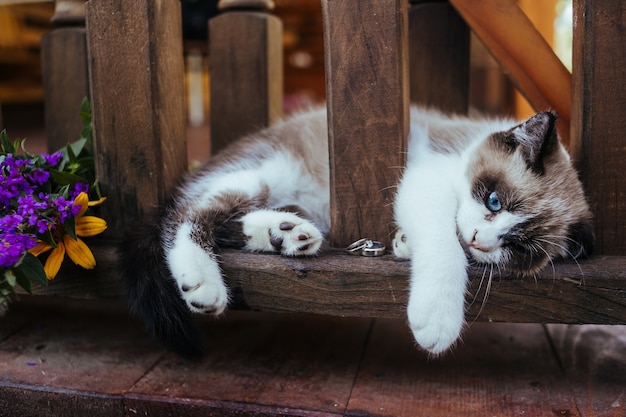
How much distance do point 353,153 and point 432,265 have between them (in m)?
0.35

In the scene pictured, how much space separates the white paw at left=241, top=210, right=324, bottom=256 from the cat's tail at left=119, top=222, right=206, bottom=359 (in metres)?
0.24

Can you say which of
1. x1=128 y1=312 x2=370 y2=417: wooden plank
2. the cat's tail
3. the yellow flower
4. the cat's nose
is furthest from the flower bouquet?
the cat's nose

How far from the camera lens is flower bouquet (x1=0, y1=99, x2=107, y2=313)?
1.41 m

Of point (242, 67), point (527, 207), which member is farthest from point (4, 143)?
point (527, 207)

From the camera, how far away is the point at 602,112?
4.72 ft

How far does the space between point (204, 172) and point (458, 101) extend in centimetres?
106

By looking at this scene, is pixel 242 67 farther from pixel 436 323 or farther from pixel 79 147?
pixel 436 323

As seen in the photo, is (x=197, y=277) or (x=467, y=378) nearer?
(x=197, y=277)

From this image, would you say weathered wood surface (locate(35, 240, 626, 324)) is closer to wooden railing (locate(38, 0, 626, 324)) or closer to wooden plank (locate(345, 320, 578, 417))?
wooden railing (locate(38, 0, 626, 324))

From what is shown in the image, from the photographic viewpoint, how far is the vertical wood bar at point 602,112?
55.4 inches

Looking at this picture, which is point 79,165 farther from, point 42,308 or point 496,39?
point 496,39

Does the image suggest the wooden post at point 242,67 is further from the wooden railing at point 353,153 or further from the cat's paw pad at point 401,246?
the cat's paw pad at point 401,246

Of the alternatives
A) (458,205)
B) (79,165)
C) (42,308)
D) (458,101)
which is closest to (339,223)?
(458,205)

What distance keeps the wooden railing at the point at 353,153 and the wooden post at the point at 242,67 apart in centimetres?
58
